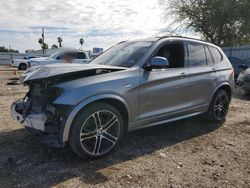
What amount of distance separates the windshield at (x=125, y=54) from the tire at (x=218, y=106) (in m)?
2.12

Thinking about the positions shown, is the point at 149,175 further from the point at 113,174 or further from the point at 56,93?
the point at 56,93

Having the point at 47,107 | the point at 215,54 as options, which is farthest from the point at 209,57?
the point at 47,107

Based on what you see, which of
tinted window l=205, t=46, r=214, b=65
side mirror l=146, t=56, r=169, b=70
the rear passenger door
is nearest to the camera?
side mirror l=146, t=56, r=169, b=70

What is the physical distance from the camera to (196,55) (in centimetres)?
649

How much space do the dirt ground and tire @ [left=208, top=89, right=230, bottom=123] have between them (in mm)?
428

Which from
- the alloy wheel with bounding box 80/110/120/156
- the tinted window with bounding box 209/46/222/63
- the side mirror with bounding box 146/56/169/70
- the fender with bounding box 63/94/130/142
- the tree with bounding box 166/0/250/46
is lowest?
the alloy wheel with bounding box 80/110/120/156

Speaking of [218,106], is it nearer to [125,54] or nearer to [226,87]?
[226,87]

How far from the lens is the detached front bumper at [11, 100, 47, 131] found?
4.52m

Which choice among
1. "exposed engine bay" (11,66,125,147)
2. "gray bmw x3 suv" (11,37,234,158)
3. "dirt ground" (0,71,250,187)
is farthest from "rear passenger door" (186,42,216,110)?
"exposed engine bay" (11,66,125,147)

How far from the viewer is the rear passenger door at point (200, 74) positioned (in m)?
6.24

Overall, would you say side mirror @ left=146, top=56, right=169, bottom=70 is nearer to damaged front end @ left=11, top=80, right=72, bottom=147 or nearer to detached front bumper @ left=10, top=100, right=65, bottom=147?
damaged front end @ left=11, top=80, right=72, bottom=147

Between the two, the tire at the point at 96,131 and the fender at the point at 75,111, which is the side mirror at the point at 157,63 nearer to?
the tire at the point at 96,131

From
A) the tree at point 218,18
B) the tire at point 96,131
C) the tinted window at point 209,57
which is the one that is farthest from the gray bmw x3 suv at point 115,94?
the tree at point 218,18

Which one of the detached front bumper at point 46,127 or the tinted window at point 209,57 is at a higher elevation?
the tinted window at point 209,57
